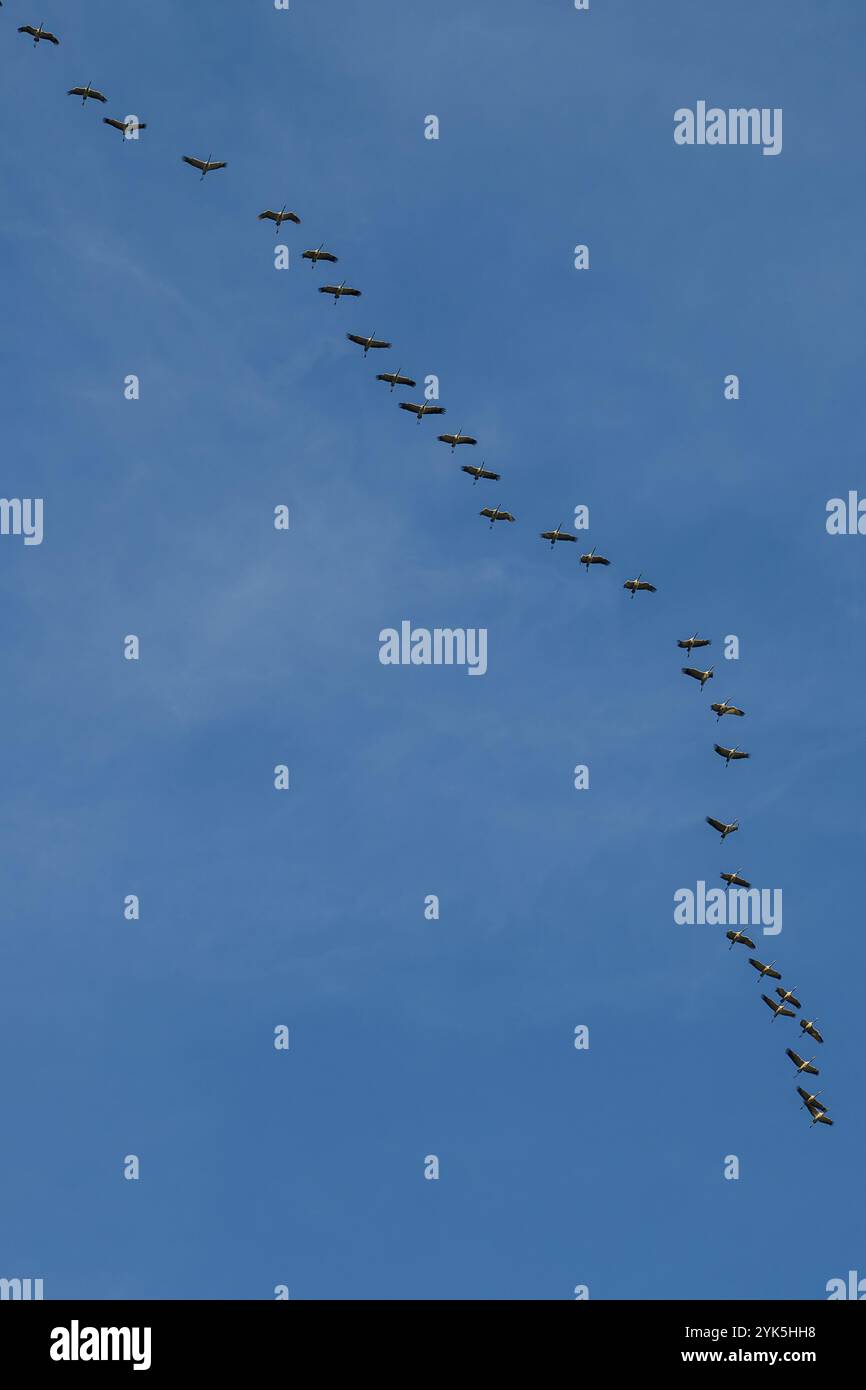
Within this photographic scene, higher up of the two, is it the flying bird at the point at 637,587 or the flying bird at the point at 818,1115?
the flying bird at the point at 637,587

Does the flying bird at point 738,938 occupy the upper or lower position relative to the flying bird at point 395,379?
lower

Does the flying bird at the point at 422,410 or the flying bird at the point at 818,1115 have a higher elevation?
the flying bird at the point at 422,410

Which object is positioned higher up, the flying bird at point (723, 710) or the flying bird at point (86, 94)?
the flying bird at point (86, 94)

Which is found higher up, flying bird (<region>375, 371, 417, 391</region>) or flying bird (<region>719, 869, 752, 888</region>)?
flying bird (<region>375, 371, 417, 391</region>)

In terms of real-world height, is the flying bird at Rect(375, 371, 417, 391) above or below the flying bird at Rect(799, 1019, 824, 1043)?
above

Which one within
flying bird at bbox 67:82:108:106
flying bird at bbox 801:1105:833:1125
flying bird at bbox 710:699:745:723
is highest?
flying bird at bbox 67:82:108:106

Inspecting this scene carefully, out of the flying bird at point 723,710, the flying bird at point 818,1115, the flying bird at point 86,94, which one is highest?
the flying bird at point 86,94

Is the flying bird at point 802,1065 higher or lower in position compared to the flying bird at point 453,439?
lower
